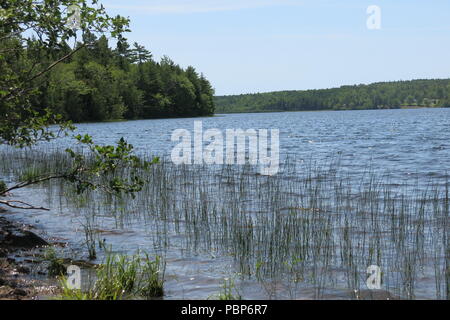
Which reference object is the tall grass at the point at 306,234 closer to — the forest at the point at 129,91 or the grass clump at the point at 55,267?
the grass clump at the point at 55,267

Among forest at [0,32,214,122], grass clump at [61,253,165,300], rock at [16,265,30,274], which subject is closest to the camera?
grass clump at [61,253,165,300]

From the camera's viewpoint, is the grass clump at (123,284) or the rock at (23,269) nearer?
the grass clump at (123,284)

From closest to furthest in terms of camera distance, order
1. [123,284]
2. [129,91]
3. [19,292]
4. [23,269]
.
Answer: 1. [19,292]
2. [123,284]
3. [23,269]
4. [129,91]

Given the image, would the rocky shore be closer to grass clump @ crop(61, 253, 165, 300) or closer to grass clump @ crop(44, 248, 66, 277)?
grass clump @ crop(44, 248, 66, 277)

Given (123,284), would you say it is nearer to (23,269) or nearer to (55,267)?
(55,267)

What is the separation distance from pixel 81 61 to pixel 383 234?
2997 inches

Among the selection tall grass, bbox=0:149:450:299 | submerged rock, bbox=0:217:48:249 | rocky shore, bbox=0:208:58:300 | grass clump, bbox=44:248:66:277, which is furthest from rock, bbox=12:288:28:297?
tall grass, bbox=0:149:450:299

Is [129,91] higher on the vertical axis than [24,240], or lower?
higher

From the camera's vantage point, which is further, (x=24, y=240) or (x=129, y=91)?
(x=129, y=91)

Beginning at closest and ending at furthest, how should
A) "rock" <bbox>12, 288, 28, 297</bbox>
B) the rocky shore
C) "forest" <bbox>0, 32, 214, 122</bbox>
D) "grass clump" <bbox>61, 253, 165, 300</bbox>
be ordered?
"grass clump" <bbox>61, 253, 165, 300</bbox>
"rock" <bbox>12, 288, 28, 297</bbox>
the rocky shore
"forest" <bbox>0, 32, 214, 122</bbox>

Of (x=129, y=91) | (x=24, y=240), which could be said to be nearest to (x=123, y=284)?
(x=24, y=240)

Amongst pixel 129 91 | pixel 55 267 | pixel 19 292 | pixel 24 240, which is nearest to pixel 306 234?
pixel 55 267

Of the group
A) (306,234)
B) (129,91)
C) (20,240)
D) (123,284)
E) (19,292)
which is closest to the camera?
(19,292)

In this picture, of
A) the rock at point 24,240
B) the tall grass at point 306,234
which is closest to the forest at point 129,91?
the tall grass at point 306,234
